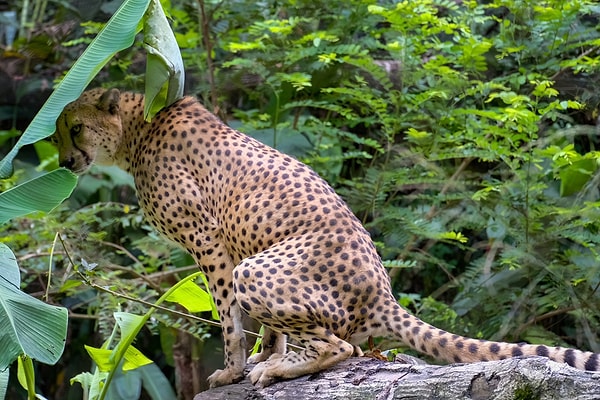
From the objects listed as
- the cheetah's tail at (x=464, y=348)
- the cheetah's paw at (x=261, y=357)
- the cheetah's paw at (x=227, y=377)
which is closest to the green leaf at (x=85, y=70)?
the cheetah's paw at (x=227, y=377)

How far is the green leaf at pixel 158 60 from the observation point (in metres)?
4.34

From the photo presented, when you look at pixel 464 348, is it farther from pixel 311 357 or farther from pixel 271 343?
pixel 271 343

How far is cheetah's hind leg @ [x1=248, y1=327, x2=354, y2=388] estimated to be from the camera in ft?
12.5

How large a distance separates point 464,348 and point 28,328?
1952 millimetres

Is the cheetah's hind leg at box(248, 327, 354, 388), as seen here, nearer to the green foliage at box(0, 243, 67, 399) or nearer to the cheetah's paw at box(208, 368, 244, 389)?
the cheetah's paw at box(208, 368, 244, 389)

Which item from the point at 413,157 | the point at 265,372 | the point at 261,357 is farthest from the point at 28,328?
the point at 413,157

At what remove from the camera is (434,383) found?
329cm

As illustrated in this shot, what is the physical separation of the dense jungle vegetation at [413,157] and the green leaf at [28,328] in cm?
153

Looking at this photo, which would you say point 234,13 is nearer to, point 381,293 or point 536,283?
point 536,283

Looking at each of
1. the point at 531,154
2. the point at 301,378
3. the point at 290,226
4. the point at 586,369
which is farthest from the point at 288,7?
the point at 586,369

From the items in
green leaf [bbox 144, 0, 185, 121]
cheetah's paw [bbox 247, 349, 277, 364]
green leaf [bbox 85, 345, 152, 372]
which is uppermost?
green leaf [bbox 144, 0, 185, 121]

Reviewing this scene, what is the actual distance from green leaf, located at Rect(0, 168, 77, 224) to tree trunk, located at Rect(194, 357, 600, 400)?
1.20m

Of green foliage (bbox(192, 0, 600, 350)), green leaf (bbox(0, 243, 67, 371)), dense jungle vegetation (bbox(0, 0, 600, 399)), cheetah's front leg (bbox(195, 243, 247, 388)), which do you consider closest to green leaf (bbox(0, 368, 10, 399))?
dense jungle vegetation (bbox(0, 0, 600, 399))

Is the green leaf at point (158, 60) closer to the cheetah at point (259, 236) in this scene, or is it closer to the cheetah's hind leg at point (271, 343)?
the cheetah at point (259, 236)
